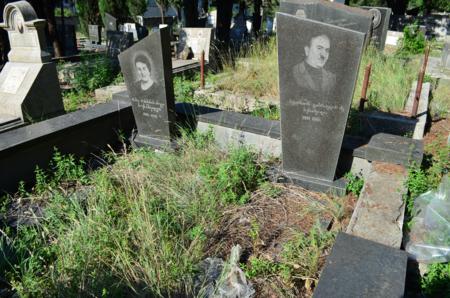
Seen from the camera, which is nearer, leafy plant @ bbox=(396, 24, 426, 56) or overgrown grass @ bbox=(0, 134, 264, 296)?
overgrown grass @ bbox=(0, 134, 264, 296)

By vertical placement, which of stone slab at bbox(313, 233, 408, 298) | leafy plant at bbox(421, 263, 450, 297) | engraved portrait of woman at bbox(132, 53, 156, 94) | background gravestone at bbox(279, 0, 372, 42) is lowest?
leafy plant at bbox(421, 263, 450, 297)

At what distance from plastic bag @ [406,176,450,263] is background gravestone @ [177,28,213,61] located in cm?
803

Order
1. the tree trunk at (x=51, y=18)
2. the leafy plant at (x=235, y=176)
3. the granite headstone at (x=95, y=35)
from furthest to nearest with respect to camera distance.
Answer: the granite headstone at (x=95, y=35)
the tree trunk at (x=51, y=18)
the leafy plant at (x=235, y=176)

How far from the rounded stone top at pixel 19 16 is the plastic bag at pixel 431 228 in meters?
6.29

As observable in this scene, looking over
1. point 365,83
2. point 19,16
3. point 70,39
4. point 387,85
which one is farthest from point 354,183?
point 70,39

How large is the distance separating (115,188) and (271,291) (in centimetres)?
183

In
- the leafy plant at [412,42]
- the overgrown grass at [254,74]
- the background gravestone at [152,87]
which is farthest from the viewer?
the leafy plant at [412,42]

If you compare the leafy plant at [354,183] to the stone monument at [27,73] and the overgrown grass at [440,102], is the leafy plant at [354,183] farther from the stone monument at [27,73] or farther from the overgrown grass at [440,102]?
the stone monument at [27,73]

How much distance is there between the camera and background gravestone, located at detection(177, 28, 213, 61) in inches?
404

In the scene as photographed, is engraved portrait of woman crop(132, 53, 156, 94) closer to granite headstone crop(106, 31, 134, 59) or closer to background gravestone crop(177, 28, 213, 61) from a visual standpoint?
background gravestone crop(177, 28, 213, 61)

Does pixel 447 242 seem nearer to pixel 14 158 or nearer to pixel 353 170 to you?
pixel 353 170

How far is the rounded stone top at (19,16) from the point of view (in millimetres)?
6020

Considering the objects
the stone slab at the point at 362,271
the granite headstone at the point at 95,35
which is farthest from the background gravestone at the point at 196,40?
the granite headstone at the point at 95,35

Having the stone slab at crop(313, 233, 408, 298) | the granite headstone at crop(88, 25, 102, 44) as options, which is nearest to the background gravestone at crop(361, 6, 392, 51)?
the stone slab at crop(313, 233, 408, 298)
